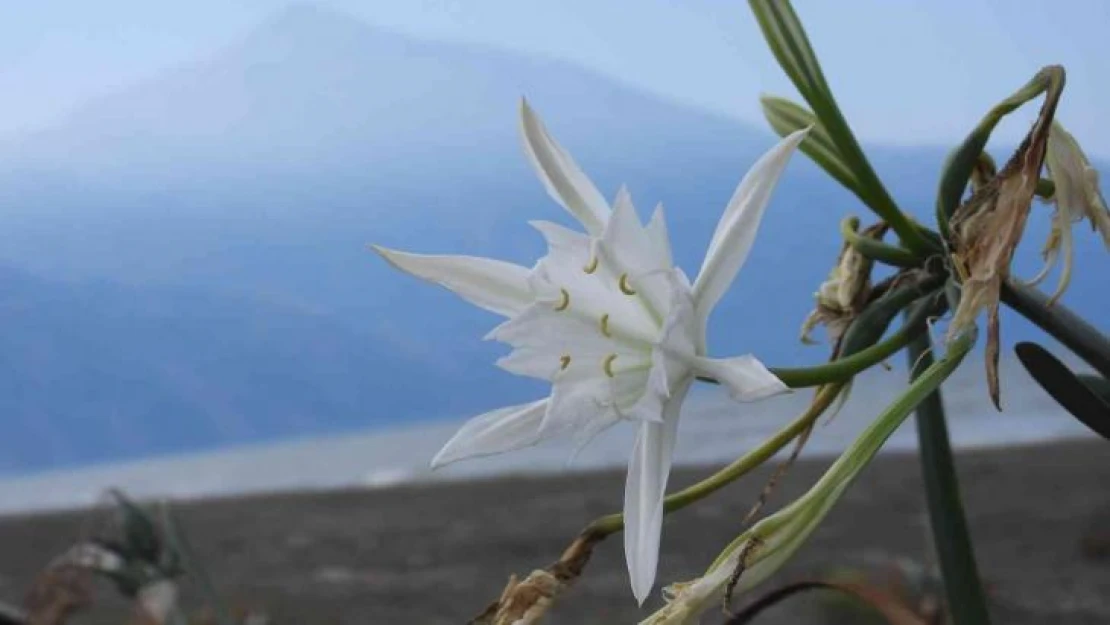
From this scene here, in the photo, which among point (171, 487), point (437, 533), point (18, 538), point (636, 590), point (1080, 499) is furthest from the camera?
point (171, 487)

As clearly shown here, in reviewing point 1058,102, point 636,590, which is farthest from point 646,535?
point 1058,102

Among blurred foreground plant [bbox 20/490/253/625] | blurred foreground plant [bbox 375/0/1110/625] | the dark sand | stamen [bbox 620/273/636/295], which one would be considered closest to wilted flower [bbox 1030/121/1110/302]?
blurred foreground plant [bbox 375/0/1110/625]

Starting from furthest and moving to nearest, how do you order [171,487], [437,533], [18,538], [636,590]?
[171,487] < [18,538] < [437,533] < [636,590]

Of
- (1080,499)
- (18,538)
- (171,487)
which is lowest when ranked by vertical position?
(171,487)

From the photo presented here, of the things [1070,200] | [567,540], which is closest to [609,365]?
[1070,200]

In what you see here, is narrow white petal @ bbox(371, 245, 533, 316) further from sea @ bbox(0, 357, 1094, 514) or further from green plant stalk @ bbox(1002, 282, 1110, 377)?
sea @ bbox(0, 357, 1094, 514)

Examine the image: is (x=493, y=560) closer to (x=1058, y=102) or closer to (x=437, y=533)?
(x=437, y=533)
